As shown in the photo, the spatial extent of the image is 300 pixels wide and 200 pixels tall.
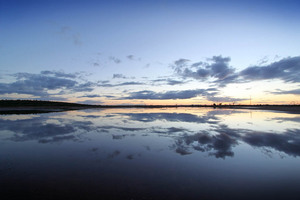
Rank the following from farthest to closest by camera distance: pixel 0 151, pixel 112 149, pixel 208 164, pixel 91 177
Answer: pixel 112 149
pixel 0 151
pixel 208 164
pixel 91 177

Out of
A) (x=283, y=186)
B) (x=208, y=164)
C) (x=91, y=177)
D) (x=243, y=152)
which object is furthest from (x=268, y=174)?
(x=91, y=177)

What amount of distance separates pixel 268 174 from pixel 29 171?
949 centimetres

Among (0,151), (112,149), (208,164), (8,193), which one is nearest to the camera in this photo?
(8,193)

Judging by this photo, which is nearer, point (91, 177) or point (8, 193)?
point (8, 193)

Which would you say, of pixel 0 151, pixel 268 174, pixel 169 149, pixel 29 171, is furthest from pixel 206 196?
pixel 0 151

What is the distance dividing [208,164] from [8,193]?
735 centimetres

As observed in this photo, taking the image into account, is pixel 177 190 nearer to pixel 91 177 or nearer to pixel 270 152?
pixel 91 177

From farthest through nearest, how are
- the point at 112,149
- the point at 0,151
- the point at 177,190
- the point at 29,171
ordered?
the point at 112,149 < the point at 0,151 < the point at 29,171 < the point at 177,190

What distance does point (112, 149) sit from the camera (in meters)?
9.27

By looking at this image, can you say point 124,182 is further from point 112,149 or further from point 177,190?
point 112,149

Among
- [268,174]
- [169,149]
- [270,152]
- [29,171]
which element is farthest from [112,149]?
[270,152]

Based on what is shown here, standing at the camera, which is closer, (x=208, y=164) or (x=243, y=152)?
(x=208, y=164)

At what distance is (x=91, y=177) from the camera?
18.5 ft

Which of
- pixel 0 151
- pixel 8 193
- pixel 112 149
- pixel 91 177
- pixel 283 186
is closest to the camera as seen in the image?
pixel 8 193
